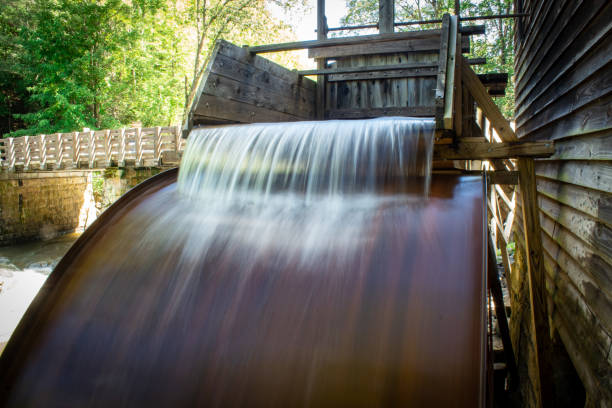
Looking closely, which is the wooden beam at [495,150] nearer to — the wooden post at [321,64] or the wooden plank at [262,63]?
the wooden plank at [262,63]

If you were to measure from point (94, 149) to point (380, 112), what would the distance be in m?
13.3

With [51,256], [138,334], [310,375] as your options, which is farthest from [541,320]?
[51,256]

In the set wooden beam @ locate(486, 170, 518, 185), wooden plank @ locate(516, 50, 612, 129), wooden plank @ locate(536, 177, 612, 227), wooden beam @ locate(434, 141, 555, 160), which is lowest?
wooden plank @ locate(536, 177, 612, 227)

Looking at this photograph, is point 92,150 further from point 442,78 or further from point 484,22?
point 484,22

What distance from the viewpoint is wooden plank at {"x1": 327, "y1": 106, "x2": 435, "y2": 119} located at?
15.3 feet

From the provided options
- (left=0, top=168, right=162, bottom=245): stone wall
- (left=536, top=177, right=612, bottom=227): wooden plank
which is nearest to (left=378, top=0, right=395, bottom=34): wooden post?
(left=536, top=177, right=612, bottom=227): wooden plank

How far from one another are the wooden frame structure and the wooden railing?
27.1 ft

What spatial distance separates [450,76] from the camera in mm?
2562

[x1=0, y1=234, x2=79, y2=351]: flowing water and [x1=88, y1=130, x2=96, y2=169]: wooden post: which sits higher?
[x1=88, y1=130, x2=96, y2=169]: wooden post

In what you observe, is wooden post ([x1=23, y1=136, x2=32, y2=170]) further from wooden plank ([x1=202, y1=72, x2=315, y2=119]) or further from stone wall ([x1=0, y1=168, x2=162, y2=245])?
wooden plank ([x1=202, y1=72, x2=315, y2=119])

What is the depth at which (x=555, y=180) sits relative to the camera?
3439mm

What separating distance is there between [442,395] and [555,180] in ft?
8.48

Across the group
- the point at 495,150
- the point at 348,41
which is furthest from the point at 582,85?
the point at 348,41

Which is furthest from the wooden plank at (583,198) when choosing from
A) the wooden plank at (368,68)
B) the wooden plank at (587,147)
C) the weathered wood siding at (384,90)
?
the wooden plank at (368,68)
